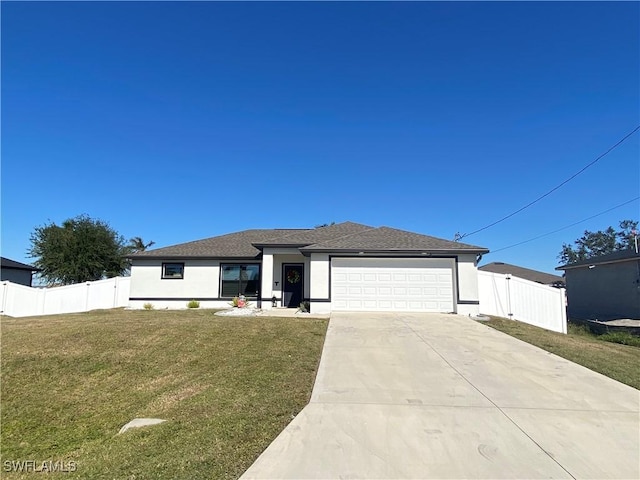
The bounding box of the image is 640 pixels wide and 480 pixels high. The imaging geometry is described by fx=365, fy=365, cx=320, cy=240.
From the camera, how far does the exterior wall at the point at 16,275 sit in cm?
2542

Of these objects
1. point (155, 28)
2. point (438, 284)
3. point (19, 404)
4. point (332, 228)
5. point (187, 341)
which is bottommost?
point (19, 404)

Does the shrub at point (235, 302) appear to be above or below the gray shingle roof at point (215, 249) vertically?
below

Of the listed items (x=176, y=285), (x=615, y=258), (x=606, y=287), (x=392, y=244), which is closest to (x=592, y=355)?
(x=392, y=244)

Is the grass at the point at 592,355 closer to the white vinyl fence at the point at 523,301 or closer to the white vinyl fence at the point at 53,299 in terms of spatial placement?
the white vinyl fence at the point at 523,301

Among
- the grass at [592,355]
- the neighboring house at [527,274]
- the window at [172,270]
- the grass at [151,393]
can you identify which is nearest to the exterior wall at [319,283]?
the grass at [151,393]

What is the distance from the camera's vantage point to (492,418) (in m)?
5.13

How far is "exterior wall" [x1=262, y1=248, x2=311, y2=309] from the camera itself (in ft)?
57.3

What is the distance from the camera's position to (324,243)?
54.7 ft

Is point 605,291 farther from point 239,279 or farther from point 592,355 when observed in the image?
point 239,279

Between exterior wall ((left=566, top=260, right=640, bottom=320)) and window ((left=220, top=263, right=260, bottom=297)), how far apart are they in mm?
21337

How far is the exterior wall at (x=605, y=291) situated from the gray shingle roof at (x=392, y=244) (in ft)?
41.2

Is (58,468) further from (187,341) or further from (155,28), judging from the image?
(155,28)

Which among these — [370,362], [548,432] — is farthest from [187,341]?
[548,432]

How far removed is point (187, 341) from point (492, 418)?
720 centimetres
